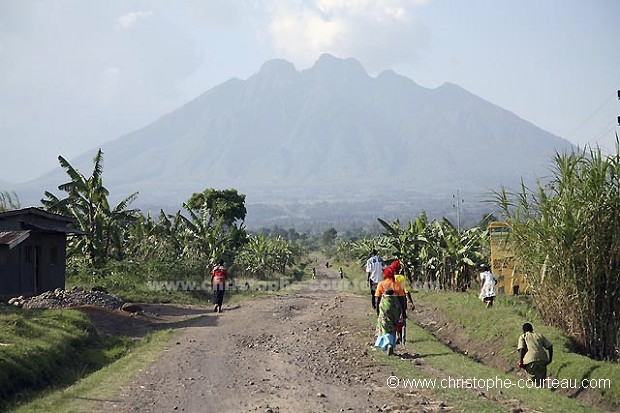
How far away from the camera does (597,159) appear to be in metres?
13.8

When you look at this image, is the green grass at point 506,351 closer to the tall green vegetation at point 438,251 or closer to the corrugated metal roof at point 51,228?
the tall green vegetation at point 438,251

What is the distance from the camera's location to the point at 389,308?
1343 centimetres

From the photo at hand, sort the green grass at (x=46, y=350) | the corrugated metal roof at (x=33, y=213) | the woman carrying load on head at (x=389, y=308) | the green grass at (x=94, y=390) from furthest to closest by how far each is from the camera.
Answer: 1. the corrugated metal roof at (x=33, y=213)
2. the woman carrying load on head at (x=389, y=308)
3. the green grass at (x=46, y=350)
4. the green grass at (x=94, y=390)

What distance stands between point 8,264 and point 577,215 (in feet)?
52.8

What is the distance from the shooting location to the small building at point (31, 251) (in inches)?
811

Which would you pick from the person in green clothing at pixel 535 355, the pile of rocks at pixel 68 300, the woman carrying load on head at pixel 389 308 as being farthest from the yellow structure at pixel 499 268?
the pile of rocks at pixel 68 300

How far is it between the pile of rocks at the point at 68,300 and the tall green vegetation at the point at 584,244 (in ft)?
45.4

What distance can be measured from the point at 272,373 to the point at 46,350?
4.50 metres

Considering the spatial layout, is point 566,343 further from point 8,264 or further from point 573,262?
point 8,264

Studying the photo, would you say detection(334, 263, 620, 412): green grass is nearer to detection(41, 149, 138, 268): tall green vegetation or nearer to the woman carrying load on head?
the woman carrying load on head

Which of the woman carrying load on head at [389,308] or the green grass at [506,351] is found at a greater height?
the woman carrying load on head at [389,308]

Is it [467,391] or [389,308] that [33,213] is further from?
[467,391]

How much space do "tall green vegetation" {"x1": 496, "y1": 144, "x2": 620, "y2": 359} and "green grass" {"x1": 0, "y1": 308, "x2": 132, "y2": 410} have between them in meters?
9.38

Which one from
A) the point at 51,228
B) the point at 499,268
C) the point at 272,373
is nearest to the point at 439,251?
the point at 499,268
